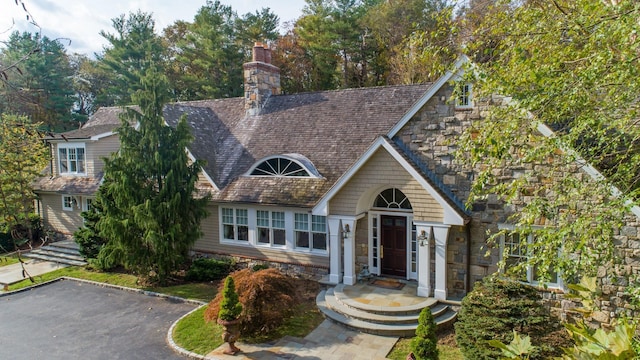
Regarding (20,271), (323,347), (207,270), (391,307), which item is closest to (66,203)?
(20,271)

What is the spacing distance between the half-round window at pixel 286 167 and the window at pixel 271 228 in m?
1.67

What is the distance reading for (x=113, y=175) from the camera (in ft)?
48.2

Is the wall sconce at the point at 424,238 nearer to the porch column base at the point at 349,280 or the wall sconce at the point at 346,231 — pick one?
the wall sconce at the point at 346,231

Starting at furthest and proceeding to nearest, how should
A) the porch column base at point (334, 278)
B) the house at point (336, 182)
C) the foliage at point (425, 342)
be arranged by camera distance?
1. the porch column base at point (334, 278)
2. the house at point (336, 182)
3. the foliage at point (425, 342)

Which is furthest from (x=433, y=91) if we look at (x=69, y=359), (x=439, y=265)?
(x=69, y=359)

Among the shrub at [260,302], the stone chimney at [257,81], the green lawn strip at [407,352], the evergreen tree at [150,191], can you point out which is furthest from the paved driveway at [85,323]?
the stone chimney at [257,81]

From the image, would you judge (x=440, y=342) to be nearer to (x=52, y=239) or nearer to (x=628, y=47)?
(x=628, y=47)

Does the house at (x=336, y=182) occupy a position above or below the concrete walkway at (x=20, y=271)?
above

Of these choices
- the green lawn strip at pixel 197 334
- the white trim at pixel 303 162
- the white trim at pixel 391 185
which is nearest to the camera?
the green lawn strip at pixel 197 334

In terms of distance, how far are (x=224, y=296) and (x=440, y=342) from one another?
19.6 feet

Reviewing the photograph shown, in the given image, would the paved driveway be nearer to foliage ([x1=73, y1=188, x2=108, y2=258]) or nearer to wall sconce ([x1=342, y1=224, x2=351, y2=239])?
foliage ([x1=73, y1=188, x2=108, y2=258])

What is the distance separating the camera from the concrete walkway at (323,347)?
10.5 meters

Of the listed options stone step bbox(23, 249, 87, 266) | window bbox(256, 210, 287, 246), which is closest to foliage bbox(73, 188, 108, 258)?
stone step bbox(23, 249, 87, 266)

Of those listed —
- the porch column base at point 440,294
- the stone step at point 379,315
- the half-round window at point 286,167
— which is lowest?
the stone step at point 379,315
